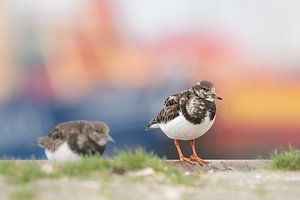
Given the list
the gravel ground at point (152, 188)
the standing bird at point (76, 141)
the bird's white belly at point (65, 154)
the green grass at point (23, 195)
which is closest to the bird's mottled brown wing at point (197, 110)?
the gravel ground at point (152, 188)

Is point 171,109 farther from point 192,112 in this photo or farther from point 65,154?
point 65,154

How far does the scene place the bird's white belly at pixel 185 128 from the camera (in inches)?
270

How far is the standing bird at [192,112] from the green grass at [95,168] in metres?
1.13

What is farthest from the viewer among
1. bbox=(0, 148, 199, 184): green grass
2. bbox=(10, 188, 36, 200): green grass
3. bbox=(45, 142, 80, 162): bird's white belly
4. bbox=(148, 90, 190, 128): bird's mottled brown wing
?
bbox=(148, 90, 190, 128): bird's mottled brown wing

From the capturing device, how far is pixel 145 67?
886 cm

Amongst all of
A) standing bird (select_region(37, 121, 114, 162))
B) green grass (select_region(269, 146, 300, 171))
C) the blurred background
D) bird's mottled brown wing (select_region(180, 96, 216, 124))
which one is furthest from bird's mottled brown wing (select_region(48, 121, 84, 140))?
the blurred background

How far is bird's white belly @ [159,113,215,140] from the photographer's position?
6.85 meters

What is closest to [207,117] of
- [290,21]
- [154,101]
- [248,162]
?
[248,162]

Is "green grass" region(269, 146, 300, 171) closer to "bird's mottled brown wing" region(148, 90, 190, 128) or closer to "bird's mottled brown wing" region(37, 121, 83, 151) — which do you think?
"bird's mottled brown wing" region(148, 90, 190, 128)

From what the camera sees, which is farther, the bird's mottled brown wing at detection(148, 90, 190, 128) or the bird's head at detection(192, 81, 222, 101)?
the bird's mottled brown wing at detection(148, 90, 190, 128)

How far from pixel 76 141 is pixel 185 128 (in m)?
1.56

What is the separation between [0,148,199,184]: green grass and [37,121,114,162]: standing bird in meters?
0.13

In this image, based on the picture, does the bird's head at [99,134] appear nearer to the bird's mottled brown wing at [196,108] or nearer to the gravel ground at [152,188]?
the gravel ground at [152,188]

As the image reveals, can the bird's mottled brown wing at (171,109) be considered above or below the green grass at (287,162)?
above
